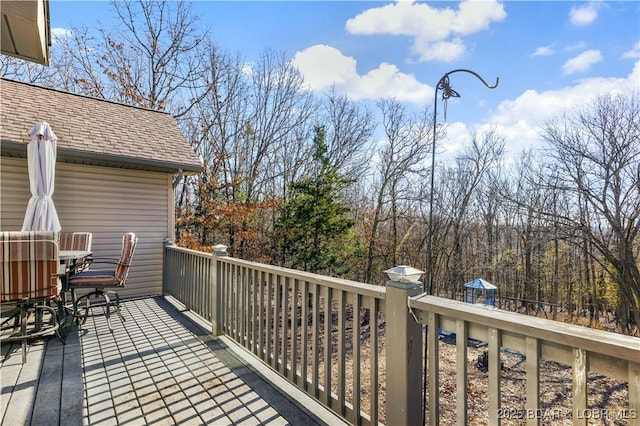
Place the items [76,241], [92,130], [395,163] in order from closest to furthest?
[76,241] → [92,130] → [395,163]

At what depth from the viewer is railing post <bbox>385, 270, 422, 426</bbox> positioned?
1.76 m

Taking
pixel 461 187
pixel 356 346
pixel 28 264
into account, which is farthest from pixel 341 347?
pixel 461 187

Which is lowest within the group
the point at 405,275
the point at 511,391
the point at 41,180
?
the point at 511,391

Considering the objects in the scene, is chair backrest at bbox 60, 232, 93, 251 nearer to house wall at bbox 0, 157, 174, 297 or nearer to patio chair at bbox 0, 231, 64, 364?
house wall at bbox 0, 157, 174, 297

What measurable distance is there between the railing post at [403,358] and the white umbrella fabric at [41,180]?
16.0ft

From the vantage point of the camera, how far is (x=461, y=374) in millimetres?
1570

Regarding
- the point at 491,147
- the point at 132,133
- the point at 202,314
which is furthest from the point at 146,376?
the point at 491,147

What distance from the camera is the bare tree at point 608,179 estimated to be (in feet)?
28.6

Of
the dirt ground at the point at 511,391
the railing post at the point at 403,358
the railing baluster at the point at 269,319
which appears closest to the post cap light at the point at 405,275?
the railing post at the point at 403,358

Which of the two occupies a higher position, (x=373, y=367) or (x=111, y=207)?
(x=111, y=207)

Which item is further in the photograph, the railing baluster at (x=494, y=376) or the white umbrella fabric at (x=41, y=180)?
the white umbrella fabric at (x=41, y=180)

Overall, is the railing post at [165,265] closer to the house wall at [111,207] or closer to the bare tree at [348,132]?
the house wall at [111,207]

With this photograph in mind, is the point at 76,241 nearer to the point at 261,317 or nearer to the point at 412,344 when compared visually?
the point at 261,317

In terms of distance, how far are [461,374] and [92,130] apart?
715 cm
